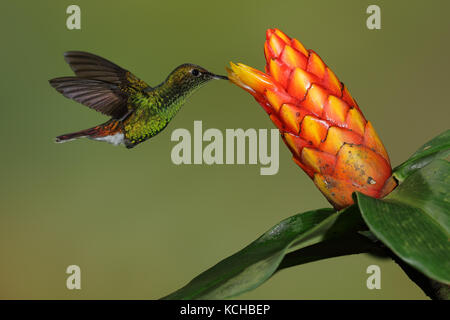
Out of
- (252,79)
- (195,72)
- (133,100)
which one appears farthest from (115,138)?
(252,79)

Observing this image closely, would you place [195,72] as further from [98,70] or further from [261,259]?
[261,259]

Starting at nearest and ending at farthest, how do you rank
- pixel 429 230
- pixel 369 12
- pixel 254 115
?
pixel 429 230
pixel 369 12
pixel 254 115

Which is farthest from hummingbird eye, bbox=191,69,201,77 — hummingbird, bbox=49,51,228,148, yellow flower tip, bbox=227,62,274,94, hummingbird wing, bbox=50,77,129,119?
yellow flower tip, bbox=227,62,274,94

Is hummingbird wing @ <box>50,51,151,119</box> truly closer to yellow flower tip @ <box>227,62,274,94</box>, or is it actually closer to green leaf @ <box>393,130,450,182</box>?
yellow flower tip @ <box>227,62,274,94</box>

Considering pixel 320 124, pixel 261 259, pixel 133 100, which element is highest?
pixel 133 100

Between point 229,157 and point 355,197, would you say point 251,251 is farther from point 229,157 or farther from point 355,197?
point 229,157

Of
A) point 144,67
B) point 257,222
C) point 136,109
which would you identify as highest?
point 144,67

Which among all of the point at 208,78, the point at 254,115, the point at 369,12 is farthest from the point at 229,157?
the point at 369,12
